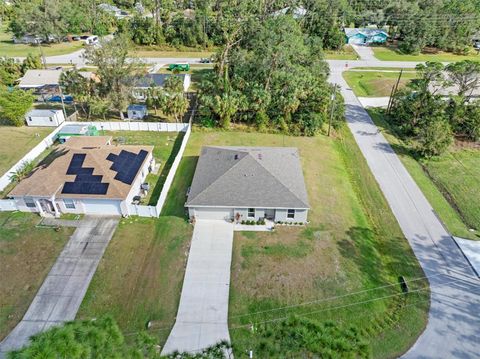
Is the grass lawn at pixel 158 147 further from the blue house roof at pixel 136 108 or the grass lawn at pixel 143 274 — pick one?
the blue house roof at pixel 136 108

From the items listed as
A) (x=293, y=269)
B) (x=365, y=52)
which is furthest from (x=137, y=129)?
(x=365, y=52)

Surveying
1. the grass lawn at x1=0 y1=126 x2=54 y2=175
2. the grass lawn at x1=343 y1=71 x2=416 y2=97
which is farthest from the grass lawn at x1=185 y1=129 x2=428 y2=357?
the grass lawn at x1=343 y1=71 x2=416 y2=97

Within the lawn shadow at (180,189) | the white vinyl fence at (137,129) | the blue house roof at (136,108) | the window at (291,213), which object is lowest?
the lawn shadow at (180,189)

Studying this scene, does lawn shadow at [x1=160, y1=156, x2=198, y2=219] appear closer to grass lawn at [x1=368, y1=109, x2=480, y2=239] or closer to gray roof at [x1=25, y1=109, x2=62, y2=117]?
gray roof at [x1=25, y1=109, x2=62, y2=117]

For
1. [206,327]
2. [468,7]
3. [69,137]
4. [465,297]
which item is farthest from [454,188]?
[468,7]

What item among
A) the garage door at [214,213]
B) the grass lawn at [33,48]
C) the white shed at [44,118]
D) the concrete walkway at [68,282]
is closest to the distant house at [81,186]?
the concrete walkway at [68,282]

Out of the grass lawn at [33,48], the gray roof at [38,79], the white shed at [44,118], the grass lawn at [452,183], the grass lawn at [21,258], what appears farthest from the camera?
Answer: the grass lawn at [33,48]
